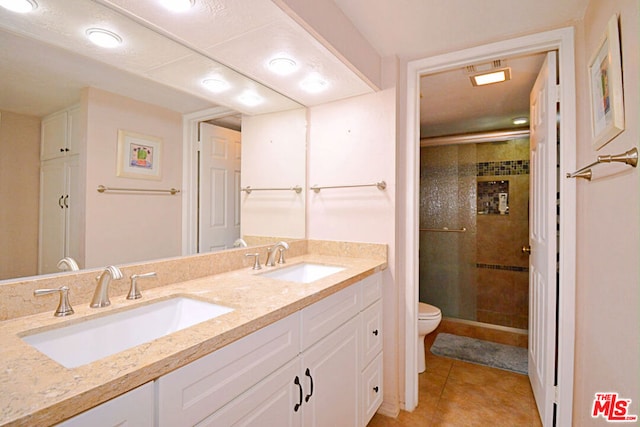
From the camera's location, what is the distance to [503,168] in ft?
10.6

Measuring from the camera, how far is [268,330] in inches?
37.8

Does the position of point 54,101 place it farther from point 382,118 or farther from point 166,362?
point 382,118

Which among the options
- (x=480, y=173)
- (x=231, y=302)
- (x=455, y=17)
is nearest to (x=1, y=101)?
(x=231, y=302)

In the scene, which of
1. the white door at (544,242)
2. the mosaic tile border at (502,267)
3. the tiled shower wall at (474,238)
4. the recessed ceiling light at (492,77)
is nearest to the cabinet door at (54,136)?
the white door at (544,242)

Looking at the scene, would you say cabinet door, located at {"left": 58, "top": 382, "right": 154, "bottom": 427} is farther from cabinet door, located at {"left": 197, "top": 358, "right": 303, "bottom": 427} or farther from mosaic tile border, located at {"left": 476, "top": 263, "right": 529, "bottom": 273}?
mosaic tile border, located at {"left": 476, "top": 263, "right": 529, "bottom": 273}

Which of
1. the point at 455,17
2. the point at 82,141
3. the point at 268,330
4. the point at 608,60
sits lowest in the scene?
the point at 268,330

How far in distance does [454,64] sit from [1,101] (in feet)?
6.55

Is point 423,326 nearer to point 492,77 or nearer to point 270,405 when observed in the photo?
point 270,405

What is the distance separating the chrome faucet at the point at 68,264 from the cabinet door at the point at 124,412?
634mm

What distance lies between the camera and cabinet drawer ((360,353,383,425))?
5.21ft

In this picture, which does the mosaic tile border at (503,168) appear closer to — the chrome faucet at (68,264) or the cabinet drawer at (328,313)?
the cabinet drawer at (328,313)

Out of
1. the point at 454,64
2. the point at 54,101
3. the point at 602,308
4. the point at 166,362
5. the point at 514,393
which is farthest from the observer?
the point at 514,393

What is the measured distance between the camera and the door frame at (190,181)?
55.5 inches

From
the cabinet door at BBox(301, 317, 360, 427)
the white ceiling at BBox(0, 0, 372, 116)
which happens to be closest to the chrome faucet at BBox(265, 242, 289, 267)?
the cabinet door at BBox(301, 317, 360, 427)
